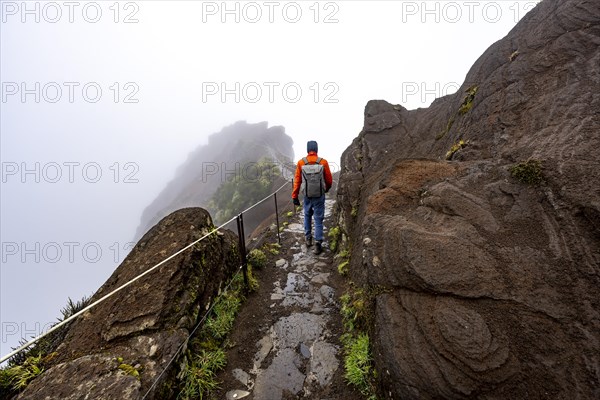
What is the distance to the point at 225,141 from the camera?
296ft

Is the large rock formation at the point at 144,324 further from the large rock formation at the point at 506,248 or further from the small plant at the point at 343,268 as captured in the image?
the large rock formation at the point at 506,248

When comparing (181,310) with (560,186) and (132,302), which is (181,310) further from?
(560,186)

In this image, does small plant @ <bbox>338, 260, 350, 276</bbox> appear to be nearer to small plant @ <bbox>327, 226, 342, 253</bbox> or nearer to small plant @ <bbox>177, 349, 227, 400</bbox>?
small plant @ <bbox>327, 226, 342, 253</bbox>

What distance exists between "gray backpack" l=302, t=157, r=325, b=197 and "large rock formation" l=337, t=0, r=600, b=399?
225 cm

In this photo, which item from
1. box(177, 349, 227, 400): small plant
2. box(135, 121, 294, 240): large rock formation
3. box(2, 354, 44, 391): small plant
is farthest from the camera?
box(135, 121, 294, 240): large rock formation

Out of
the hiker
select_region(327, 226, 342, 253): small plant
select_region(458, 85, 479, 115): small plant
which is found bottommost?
select_region(327, 226, 342, 253): small plant

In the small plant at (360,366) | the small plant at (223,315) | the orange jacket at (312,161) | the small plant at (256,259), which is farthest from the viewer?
the orange jacket at (312,161)

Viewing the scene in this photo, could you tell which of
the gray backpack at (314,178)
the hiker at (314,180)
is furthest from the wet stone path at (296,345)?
the gray backpack at (314,178)

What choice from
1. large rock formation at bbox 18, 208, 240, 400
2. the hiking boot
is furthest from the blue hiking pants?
large rock formation at bbox 18, 208, 240, 400

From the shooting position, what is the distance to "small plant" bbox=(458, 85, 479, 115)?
819 cm

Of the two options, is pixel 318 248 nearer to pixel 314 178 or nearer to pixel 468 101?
pixel 314 178

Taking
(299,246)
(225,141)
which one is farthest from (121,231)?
(299,246)

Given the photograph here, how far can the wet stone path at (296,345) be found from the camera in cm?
443

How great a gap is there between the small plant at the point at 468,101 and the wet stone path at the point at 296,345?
6.54 metres
